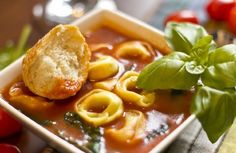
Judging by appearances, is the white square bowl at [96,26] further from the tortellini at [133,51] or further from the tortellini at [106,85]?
the tortellini at [106,85]

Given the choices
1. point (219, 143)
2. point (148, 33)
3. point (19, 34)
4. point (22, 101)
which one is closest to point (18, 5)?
point (19, 34)

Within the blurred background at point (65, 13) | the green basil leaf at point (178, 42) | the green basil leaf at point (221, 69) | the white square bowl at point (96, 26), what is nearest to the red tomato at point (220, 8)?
the blurred background at point (65, 13)

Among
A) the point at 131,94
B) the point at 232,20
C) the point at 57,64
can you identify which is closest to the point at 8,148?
the point at 57,64

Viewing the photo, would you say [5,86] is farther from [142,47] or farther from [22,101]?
[142,47]

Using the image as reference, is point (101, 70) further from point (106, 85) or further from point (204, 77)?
point (204, 77)

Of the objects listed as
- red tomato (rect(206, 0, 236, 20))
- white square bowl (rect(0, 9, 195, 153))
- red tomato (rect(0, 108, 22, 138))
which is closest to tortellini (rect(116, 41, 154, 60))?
white square bowl (rect(0, 9, 195, 153))
